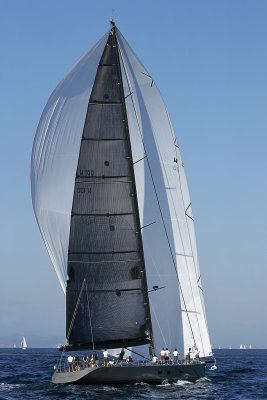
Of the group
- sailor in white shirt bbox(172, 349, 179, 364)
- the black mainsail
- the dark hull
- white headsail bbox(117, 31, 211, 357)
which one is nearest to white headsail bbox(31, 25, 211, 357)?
white headsail bbox(117, 31, 211, 357)

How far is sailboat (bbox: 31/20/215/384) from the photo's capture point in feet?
114

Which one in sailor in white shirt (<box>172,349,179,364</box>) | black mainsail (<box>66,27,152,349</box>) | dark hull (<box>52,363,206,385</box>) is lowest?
dark hull (<box>52,363,206,385</box>)

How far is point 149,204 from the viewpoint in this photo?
37750 mm

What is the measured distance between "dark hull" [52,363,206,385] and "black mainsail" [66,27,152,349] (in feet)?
9.30

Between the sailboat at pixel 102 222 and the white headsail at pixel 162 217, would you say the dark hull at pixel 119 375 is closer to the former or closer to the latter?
the sailboat at pixel 102 222

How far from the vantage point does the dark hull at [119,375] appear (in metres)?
31.4

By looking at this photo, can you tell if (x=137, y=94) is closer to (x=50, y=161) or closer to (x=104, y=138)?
(x=104, y=138)

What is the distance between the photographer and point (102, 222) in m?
35.2

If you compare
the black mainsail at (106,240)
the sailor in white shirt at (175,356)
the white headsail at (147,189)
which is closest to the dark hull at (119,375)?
the sailor in white shirt at (175,356)

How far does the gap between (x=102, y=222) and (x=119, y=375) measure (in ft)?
24.5

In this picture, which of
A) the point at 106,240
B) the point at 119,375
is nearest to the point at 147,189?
the point at 106,240

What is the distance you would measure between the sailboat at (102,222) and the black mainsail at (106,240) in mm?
48

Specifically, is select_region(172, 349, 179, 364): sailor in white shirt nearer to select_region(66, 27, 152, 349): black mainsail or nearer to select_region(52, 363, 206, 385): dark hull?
select_region(66, 27, 152, 349): black mainsail

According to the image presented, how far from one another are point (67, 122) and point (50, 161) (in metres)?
2.06
